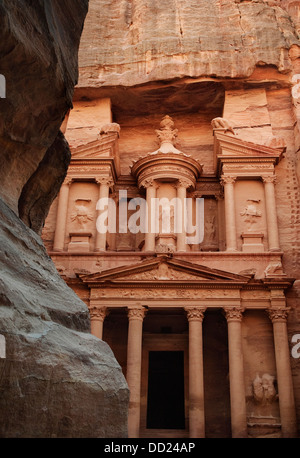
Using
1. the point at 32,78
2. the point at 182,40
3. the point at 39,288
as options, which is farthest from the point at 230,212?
the point at 39,288

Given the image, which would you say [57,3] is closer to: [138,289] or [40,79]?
[40,79]

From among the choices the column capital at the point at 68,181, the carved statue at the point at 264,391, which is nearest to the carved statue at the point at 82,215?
the column capital at the point at 68,181

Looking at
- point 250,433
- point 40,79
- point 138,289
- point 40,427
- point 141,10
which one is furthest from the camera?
point 141,10

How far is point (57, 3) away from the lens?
400cm

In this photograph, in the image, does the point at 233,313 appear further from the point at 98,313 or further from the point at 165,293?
the point at 98,313

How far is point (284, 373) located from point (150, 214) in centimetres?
810

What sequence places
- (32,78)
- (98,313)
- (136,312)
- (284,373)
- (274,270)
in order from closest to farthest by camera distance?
1. (32,78)
2. (284,373)
3. (136,312)
4. (98,313)
5. (274,270)

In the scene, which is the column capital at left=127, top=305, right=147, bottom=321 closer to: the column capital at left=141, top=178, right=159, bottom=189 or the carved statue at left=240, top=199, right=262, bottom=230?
the carved statue at left=240, top=199, right=262, bottom=230

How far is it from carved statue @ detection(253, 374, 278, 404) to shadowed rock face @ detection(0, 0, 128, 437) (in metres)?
12.8

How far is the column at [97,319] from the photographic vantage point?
621 inches

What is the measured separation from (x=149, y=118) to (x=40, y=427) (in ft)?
74.2

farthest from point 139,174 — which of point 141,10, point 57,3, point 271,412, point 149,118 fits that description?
point 57,3

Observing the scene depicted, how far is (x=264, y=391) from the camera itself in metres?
Result: 15.1

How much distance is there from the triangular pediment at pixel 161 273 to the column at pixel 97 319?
979 mm
